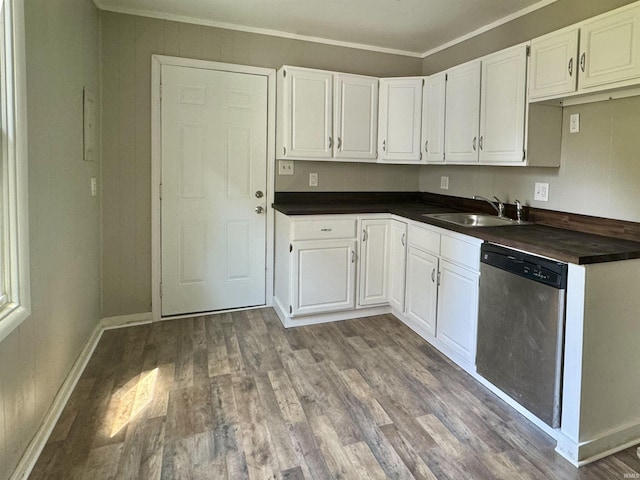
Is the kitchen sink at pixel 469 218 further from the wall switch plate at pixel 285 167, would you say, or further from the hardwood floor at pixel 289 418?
the wall switch plate at pixel 285 167

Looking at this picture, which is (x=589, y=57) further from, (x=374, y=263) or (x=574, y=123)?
(x=374, y=263)

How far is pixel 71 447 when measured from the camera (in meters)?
1.80

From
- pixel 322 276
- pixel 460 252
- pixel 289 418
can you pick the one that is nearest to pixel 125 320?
pixel 322 276

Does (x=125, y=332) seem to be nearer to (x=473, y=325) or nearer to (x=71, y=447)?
(x=71, y=447)

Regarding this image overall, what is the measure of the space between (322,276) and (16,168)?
6.91 ft

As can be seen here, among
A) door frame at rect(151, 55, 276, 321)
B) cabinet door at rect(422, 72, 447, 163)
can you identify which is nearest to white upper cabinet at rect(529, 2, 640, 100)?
cabinet door at rect(422, 72, 447, 163)

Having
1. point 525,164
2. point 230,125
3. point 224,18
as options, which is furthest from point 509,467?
point 224,18

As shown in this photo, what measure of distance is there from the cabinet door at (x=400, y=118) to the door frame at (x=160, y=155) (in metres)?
0.94

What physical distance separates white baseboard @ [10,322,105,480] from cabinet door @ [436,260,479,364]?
2210 mm

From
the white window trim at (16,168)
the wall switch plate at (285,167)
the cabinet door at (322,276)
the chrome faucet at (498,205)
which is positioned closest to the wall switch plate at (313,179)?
the wall switch plate at (285,167)

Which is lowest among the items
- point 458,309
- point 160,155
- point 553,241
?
point 458,309

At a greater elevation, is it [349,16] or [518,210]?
[349,16]

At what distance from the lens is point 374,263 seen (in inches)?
132

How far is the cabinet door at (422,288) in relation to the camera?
2799 mm
